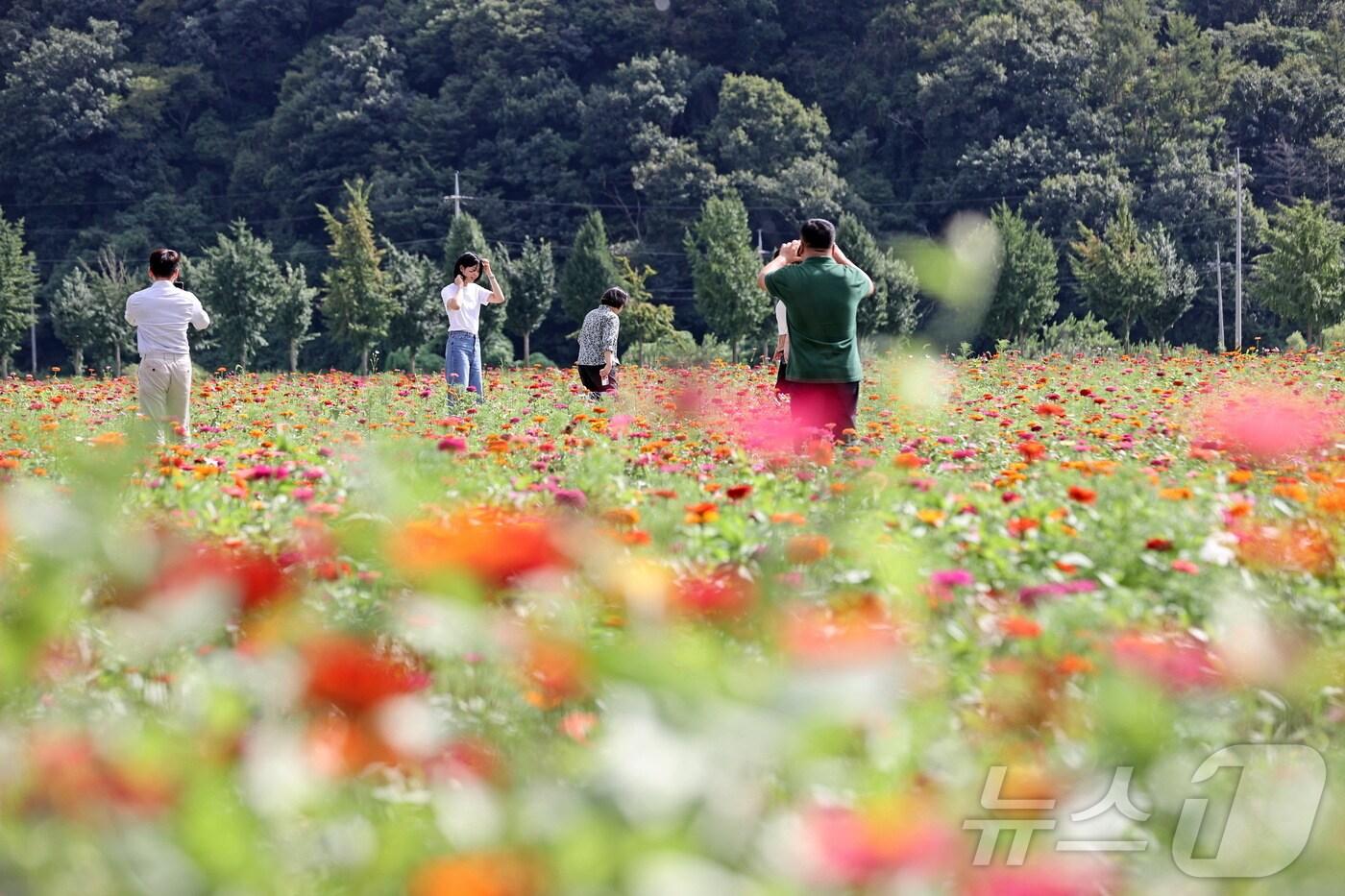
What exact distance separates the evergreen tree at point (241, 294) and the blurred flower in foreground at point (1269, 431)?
29.9 meters

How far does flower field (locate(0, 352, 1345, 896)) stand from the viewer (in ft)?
4.17

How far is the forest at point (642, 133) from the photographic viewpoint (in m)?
46.6

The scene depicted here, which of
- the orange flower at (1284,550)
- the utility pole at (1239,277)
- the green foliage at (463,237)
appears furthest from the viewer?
the utility pole at (1239,277)

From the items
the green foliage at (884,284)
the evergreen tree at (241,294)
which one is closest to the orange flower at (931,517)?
the evergreen tree at (241,294)

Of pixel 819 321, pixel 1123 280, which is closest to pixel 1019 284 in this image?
pixel 1123 280

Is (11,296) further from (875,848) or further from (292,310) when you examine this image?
(875,848)

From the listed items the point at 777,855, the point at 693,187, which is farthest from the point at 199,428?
the point at 693,187

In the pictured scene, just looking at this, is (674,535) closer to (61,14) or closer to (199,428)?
(199,428)

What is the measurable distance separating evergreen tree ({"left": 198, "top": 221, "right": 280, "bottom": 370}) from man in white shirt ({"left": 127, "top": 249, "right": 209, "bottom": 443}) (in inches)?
1028

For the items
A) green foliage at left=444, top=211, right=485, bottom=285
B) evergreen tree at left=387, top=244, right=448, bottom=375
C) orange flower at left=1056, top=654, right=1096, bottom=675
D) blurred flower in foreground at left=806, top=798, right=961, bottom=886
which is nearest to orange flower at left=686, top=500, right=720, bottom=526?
orange flower at left=1056, top=654, right=1096, bottom=675

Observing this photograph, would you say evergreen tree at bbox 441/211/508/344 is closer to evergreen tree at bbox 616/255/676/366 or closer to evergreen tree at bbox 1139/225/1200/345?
evergreen tree at bbox 616/255/676/366

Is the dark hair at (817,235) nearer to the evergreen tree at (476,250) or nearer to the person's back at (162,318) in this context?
the person's back at (162,318)

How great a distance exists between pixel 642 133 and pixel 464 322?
1614 inches

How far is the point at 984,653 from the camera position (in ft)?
8.61
